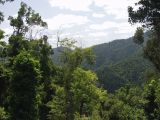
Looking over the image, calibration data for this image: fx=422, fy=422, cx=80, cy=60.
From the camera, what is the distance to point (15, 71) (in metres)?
46.5

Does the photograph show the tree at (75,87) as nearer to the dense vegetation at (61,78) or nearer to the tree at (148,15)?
the dense vegetation at (61,78)

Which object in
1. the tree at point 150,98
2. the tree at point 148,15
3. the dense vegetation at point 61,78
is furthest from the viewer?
the tree at point 150,98

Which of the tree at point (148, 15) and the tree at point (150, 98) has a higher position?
the tree at point (148, 15)

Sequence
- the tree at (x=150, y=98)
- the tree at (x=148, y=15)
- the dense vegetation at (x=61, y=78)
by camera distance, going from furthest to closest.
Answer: the tree at (x=150, y=98), the dense vegetation at (x=61, y=78), the tree at (x=148, y=15)

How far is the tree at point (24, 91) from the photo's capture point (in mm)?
45500

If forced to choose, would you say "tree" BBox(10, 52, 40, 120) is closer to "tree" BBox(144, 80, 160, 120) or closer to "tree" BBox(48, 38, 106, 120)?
"tree" BBox(48, 38, 106, 120)

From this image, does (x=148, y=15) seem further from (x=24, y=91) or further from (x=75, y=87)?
(x=75, y=87)

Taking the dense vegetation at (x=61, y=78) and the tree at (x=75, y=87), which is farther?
the tree at (x=75, y=87)

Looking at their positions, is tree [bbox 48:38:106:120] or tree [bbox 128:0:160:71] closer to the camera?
tree [bbox 128:0:160:71]

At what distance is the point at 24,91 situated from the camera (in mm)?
45781

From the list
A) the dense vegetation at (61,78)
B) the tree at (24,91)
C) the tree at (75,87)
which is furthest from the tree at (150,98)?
the tree at (24,91)

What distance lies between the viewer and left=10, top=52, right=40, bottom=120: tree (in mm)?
45500

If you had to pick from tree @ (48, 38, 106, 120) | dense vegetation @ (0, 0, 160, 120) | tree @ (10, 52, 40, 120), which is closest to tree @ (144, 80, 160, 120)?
dense vegetation @ (0, 0, 160, 120)

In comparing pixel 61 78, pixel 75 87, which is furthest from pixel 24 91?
pixel 61 78
